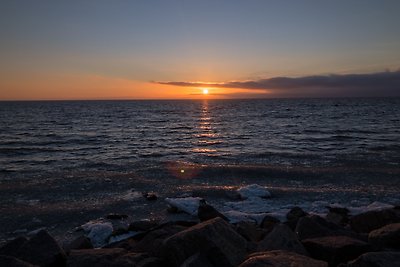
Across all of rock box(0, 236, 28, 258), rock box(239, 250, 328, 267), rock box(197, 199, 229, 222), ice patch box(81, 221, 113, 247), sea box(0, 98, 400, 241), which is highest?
rock box(239, 250, 328, 267)

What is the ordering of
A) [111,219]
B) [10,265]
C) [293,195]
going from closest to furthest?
[10,265], [111,219], [293,195]

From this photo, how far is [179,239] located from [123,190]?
9.24 m

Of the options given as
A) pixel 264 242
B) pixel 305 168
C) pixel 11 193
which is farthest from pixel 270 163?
pixel 264 242

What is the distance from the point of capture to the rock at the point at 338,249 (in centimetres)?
556

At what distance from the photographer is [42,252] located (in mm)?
5953

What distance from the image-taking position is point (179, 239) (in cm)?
550

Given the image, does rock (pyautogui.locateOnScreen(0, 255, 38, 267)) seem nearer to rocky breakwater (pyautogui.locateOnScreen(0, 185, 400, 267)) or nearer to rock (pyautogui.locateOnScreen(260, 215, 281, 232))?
rocky breakwater (pyautogui.locateOnScreen(0, 185, 400, 267))

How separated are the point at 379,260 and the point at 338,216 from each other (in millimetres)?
5377

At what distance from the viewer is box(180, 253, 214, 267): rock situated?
4887mm

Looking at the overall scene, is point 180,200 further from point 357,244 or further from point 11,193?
point 11,193

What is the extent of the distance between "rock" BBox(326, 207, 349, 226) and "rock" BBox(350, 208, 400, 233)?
0.68 metres

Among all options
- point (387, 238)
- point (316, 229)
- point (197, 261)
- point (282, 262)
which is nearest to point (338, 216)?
point (316, 229)

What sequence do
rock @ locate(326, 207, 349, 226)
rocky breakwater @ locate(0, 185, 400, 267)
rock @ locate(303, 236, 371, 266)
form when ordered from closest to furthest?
rocky breakwater @ locate(0, 185, 400, 267)
rock @ locate(303, 236, 371, 266)
rock @ locate(326, 207, 349, 226)

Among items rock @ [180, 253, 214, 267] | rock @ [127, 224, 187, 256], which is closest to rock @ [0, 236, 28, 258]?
rock @ [127, 224, 187, 256]
